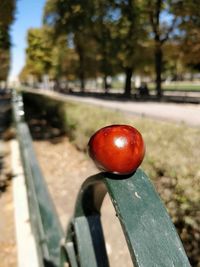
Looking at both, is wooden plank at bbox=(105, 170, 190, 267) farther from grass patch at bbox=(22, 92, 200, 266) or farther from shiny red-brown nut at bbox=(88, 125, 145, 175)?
grass patch at bbox=(22, 92, 200, 266)

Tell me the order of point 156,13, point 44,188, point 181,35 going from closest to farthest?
point 44,188, point 181,35, point 156,13

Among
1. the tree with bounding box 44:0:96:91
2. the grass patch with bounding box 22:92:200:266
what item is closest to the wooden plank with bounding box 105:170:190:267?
the grass patch with bounding box 22:92:200:266

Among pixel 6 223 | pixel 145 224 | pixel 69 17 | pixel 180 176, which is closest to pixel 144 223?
pixel 145 224

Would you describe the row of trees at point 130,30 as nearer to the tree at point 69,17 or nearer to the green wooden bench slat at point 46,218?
the tree at point 69,17

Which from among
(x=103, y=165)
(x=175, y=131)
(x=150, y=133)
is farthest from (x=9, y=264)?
(x=103, y=165)

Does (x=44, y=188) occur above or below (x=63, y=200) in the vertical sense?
above

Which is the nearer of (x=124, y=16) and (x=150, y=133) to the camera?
(x=150, y=133)

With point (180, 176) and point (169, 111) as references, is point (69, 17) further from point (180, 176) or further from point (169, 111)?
point (180, 176)

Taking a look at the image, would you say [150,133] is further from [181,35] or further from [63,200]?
[181,35]
